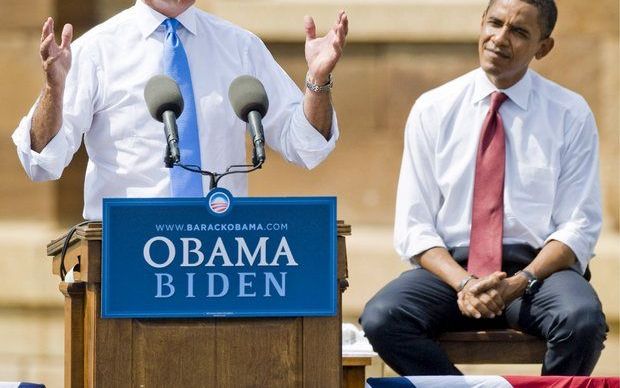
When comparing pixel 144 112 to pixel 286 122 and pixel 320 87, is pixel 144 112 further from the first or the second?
pixel 320 87

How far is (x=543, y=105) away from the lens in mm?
5926

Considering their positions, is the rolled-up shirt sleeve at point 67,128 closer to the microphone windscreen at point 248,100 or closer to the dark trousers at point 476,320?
the microphone windscreen at point 248,100

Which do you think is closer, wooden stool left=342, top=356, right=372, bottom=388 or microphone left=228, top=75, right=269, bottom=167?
microphone left=228, top=75, right=269, bottom=167

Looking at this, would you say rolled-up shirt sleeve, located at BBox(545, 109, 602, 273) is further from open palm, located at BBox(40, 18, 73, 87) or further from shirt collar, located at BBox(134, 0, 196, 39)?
open palm, located at BBox(40, 18, 73, 87)

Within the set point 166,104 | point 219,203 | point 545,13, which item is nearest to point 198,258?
point 219,203

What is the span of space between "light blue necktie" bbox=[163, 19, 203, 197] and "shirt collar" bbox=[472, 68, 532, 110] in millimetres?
1339

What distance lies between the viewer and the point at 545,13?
19.3 feet

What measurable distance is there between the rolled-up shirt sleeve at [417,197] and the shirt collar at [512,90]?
0.78 feet

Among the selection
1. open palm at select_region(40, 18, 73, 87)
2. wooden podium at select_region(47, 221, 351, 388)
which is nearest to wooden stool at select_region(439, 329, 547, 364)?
wooden podium at select_region(47, 221, 351, 388)

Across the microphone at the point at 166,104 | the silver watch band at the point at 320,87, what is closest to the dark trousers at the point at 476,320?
the silver watch band at the point at 320,87

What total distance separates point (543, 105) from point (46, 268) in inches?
123

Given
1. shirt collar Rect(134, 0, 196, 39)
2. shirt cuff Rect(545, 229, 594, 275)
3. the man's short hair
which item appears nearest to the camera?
shirt collar Rect(134, 0, 196, 39)

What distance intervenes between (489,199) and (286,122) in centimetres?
101

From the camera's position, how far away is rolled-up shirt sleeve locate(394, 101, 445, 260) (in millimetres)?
5738
